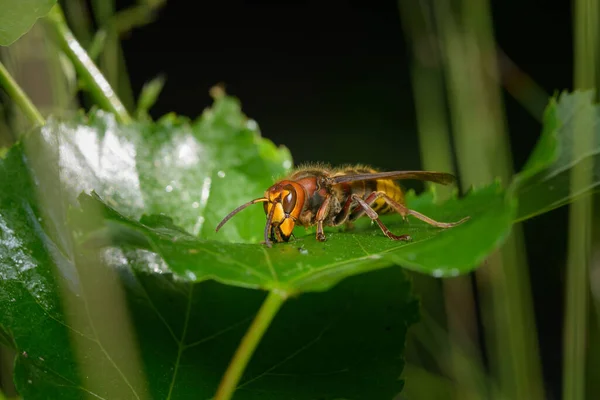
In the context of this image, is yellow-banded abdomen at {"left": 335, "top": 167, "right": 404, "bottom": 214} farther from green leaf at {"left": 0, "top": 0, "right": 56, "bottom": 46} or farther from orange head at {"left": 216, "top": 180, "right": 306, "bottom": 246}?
green leaf at {"left": 0, "top": 0, "right": 56, "bottom": 46}

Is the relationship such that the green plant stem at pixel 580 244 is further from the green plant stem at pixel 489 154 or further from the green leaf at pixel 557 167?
the green leaf at pixel 557 167

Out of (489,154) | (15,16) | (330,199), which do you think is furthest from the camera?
(489,154)

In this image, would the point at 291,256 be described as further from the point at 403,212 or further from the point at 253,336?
the point at 403,212

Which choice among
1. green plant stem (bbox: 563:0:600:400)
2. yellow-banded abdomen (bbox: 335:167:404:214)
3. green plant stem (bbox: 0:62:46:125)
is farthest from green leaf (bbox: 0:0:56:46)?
green plant stem (bbox: 563:0:600:400)

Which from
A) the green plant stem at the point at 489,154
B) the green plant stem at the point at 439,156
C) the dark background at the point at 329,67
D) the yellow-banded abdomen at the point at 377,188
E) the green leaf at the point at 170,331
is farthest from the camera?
the dark background at the point at 329,67

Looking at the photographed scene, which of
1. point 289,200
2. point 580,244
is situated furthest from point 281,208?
point 580,244

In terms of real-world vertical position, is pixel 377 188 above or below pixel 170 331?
above

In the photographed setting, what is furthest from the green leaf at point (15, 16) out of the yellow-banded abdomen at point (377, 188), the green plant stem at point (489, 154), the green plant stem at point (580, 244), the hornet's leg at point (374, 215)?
the green plant stem at point (489, 154)
